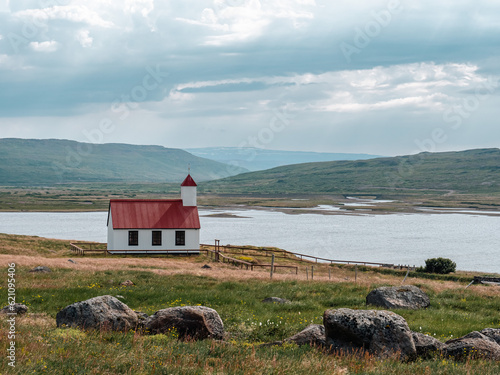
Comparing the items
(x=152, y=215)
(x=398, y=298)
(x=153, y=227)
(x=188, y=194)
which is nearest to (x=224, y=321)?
(x=398, y=298)

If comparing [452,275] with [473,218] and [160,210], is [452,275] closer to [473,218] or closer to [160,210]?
[160,210]

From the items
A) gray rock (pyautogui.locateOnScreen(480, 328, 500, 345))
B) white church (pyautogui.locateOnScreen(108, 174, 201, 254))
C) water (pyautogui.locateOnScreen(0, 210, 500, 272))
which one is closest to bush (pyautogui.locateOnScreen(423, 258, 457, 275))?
water (pyautogui.locateOnScreen(0, 210, 500, 272))

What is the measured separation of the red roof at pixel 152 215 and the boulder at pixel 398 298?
113 feet

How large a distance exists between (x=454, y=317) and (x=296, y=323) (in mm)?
6177

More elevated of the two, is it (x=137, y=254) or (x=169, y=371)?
(x=169, y=371)

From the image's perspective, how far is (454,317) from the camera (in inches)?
709

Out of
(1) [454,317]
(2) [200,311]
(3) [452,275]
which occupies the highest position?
(2) [200,311]

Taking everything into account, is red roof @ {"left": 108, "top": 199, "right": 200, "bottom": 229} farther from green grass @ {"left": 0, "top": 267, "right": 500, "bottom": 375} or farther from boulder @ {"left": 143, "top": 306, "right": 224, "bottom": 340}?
boulder @ {"left": 143, "top": 306, "right": 224, "bottom": 340}

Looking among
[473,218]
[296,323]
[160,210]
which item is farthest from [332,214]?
[296,323]

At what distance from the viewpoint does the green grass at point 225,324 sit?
9.39 meters

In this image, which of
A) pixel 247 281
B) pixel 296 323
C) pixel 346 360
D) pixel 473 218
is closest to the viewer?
pixel 346 360

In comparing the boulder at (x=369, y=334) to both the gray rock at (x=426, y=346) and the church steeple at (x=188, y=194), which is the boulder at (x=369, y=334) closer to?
the gray rock at (x=426, y=346)

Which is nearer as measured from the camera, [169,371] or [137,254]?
[169,371]

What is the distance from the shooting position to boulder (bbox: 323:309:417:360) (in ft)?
38.1
